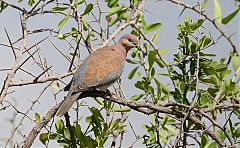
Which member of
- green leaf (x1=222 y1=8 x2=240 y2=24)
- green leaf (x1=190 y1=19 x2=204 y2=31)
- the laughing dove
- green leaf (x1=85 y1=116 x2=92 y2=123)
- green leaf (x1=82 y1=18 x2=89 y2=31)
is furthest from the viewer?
the laughing dove

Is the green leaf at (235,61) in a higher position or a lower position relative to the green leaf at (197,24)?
lower

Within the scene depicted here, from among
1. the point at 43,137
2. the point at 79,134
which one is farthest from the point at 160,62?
the point at 43,137

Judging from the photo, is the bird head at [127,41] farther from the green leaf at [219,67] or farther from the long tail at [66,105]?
the green leaf at [219,67]

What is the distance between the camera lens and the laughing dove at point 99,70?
115 inches

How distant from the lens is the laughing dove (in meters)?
2.91

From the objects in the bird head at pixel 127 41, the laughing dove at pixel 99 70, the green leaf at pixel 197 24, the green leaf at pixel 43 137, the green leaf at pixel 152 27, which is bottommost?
the green leaf at pixel 43 137

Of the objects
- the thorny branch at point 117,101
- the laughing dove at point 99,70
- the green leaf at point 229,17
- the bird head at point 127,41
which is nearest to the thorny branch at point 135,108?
the thorny branch at point 117,101

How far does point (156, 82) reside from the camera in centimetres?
228

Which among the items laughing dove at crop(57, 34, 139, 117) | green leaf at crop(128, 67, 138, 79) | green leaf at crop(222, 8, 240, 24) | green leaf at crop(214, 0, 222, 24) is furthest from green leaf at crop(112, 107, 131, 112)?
green leaf at crop(222, 8, 240, 24)

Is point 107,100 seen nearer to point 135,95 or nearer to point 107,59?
point 135,95

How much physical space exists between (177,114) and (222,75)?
265 mm

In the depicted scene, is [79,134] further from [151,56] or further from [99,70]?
[99,70]

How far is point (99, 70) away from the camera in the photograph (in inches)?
127

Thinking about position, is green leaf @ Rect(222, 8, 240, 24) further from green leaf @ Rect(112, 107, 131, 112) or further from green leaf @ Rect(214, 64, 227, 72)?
green leaf @ Rect(112, 107, 131, 112)
